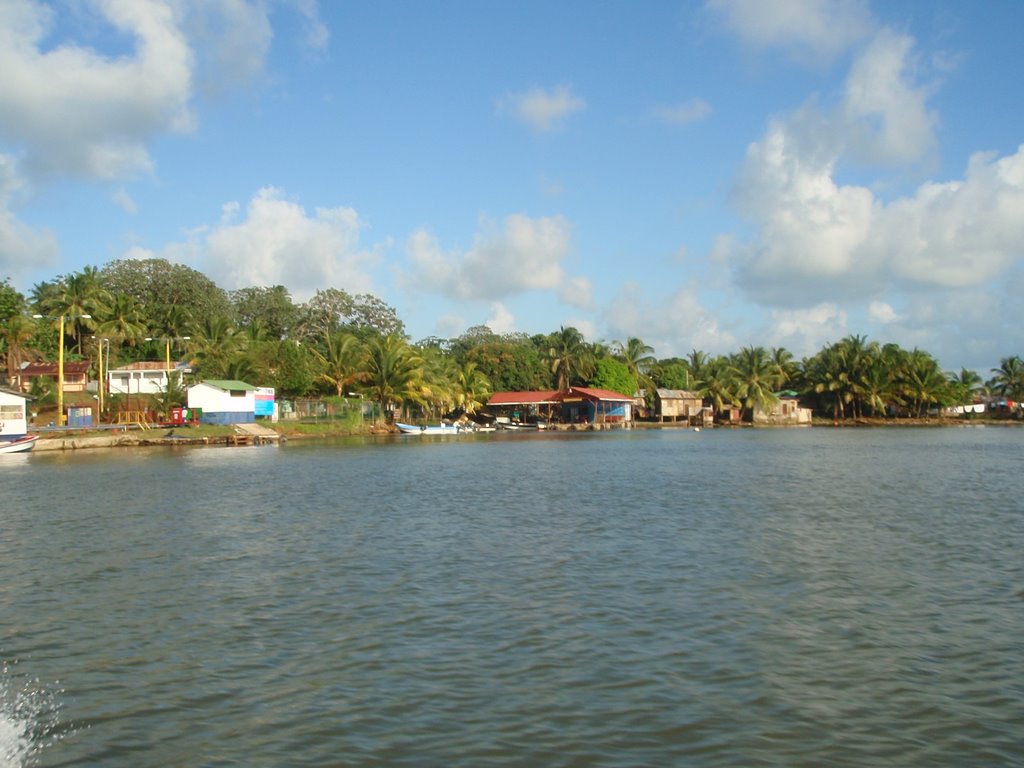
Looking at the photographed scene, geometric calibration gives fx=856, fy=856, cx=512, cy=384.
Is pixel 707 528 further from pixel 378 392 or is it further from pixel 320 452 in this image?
pixel 378 392

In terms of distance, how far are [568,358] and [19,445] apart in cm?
5767

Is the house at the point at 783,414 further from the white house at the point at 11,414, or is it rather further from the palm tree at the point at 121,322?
the white house at the point at 11,414

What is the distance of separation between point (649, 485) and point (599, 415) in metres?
60.6

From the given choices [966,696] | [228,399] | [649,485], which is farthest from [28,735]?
[228,399]

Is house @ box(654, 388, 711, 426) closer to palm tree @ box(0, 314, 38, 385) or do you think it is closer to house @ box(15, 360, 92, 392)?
house @ box(15, 360, 92, 392)

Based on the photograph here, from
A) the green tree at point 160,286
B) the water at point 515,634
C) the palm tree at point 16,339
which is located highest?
the green tree at point 160,286

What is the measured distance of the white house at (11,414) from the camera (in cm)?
4528

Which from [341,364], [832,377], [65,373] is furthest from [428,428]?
[832,377]

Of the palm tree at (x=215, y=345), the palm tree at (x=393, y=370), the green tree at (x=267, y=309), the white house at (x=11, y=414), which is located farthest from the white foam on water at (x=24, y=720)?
the green tree at (x=267, y=309)

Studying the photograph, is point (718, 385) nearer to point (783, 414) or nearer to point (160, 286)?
point (783, 414)

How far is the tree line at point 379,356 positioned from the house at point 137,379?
222cm

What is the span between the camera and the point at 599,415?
88.6m

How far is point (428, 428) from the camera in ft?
236

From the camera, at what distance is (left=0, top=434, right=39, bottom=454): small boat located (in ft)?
144
